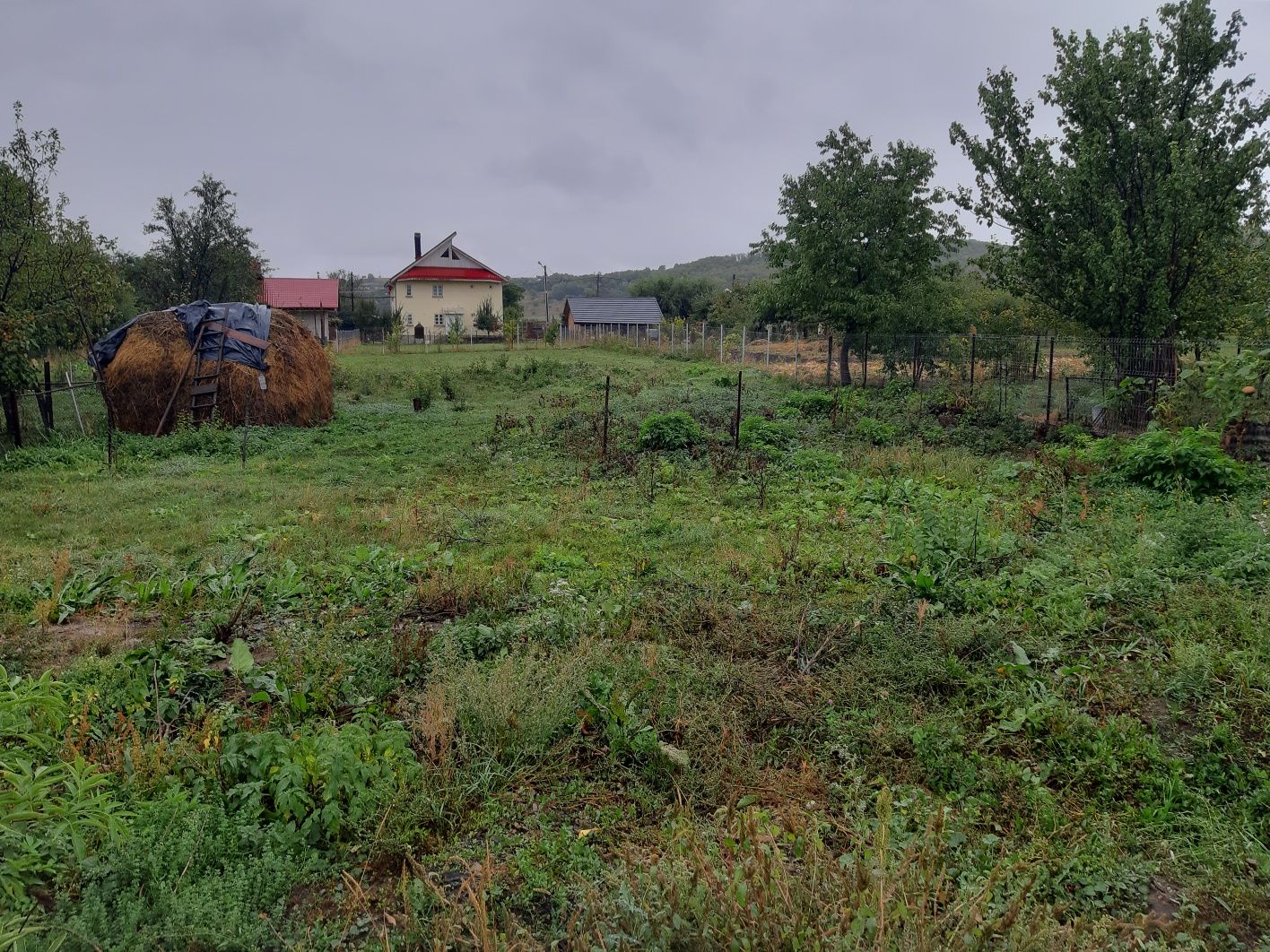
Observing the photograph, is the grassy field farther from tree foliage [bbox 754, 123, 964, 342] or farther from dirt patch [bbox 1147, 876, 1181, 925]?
tree foliage [bbox 754, 123, 964, 342]

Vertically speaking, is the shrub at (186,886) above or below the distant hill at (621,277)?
below

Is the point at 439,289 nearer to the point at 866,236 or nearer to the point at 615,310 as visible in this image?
the point at 615,310

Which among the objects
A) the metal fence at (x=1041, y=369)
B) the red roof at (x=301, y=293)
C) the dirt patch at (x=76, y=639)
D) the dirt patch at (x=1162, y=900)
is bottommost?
the dirt patch at (x=1162, y=900)

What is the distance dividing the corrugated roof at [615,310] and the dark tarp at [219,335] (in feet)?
120

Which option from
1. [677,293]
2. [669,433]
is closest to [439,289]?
[677,293]

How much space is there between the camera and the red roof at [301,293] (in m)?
47.0

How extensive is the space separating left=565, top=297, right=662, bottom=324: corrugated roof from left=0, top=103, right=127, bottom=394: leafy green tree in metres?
38.6

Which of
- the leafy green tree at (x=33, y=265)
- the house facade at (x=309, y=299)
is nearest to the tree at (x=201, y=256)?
the house facade at (x=309, y=299)

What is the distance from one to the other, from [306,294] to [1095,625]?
49.5 m

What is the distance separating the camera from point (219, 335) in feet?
50.4

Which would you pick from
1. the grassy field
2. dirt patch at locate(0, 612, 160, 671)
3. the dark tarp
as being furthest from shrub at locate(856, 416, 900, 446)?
the dark tarp

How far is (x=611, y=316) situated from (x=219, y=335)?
38899 millimetres

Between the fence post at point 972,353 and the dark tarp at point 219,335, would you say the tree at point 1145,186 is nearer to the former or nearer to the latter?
the fence post at point 972,353

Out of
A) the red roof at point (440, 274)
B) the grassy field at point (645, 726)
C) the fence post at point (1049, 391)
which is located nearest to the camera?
the grassy field at point (645, 726)
